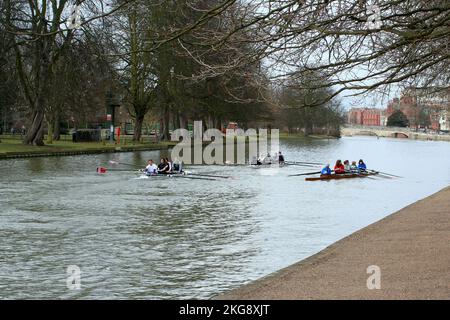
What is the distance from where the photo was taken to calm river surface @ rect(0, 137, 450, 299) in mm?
12008

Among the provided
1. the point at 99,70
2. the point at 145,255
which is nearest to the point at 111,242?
the point at 145,255

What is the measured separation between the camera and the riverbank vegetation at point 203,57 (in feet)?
34.3

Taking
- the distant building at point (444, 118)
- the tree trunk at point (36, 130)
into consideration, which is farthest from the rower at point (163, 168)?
the distant building at point (444, 118)

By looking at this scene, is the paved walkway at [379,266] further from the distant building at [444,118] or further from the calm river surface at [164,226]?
the distant building at [444,118]

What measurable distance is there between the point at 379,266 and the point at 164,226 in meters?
8.65

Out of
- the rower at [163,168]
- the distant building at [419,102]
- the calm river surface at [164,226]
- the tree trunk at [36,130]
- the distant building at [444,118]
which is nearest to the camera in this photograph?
the calm river surface at [164,226]

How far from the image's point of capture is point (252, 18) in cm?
1062

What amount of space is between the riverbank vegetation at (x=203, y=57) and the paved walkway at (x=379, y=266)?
292cm

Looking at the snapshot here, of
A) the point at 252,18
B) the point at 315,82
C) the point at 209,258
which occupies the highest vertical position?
the point at 252,18

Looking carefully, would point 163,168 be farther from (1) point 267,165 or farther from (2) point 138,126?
(2) point 138,126

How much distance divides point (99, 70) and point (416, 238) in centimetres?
3294

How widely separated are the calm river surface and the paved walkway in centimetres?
117

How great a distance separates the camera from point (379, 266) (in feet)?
34.8
